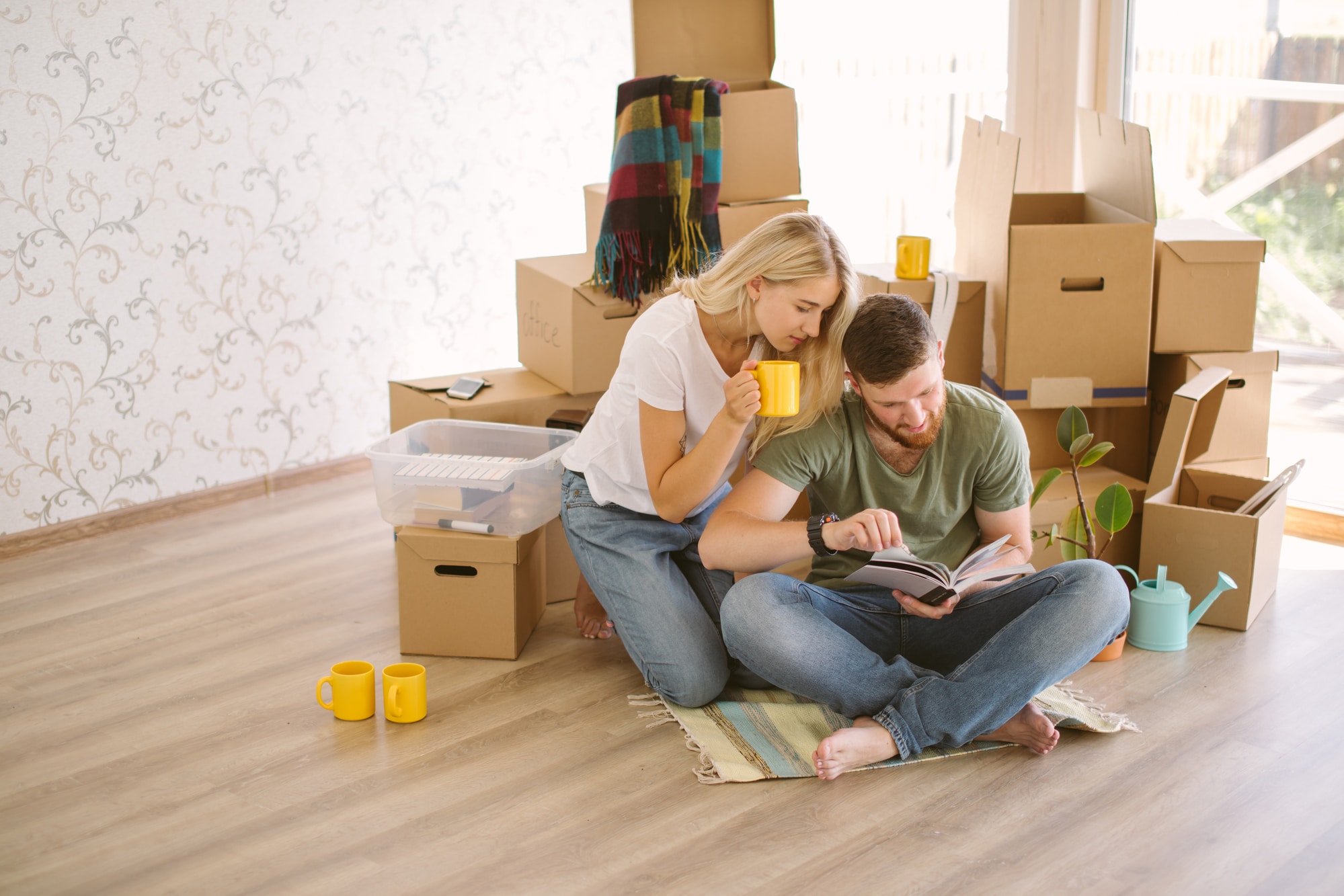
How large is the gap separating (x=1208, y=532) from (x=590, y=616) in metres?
1.27

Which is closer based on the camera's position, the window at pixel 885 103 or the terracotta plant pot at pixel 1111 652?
the terracotta plant pot at pixel 1111 652

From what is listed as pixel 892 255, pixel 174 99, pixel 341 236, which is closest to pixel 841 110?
pixel 892 255

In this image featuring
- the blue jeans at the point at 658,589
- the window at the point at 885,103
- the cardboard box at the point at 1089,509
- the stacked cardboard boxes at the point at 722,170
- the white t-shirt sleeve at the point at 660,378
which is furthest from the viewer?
the window at the point at 885,103

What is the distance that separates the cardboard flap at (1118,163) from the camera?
2537 mm

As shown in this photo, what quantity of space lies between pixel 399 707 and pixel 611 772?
1.32 ft

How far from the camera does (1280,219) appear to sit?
296 cm

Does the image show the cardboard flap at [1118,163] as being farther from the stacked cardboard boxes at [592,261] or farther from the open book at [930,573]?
the open book at [930,573]

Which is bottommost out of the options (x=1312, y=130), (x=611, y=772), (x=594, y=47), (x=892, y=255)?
(x=611, y=772)

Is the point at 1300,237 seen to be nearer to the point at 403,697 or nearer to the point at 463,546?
the point at 463,546

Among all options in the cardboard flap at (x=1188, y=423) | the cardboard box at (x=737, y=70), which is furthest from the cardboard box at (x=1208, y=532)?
the cardboard box at (x=737, y=70)

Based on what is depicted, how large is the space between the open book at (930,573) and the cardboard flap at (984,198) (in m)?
A: 0.95

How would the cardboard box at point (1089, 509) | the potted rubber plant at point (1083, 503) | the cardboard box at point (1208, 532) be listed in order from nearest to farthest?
the potted rubber plant at point (1083, 503) → the cardboard box at point (1208, 532) → the cardboard box at point (1089, 509)

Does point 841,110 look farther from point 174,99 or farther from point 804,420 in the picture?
point 804,420

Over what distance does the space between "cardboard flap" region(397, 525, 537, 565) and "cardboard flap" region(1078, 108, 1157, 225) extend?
5.04 ft
